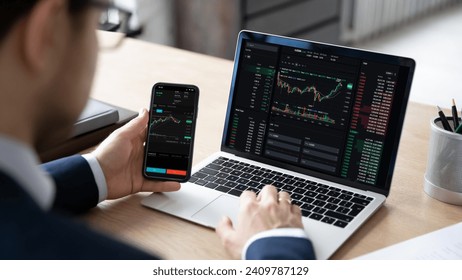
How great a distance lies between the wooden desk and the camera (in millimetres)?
1099

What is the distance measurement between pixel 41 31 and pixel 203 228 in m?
0.55

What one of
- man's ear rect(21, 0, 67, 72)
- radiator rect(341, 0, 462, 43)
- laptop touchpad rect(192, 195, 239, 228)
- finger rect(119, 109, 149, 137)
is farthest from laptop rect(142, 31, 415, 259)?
radiator rect(341, 0, 462, 43)

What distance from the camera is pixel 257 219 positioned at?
1.07 m

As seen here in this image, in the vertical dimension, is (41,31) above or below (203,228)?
above

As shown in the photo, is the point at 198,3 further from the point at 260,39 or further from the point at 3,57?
the point at 3,57

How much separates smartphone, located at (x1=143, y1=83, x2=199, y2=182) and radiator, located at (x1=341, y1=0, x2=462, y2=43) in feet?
11.2

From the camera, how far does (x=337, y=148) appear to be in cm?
127

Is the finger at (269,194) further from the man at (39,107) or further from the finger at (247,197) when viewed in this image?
the man at (39,107)

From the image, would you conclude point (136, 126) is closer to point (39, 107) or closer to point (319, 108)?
point (319, 108)

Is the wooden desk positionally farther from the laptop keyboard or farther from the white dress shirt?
the white dress shirt

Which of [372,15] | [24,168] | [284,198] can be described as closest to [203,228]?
[284,198]

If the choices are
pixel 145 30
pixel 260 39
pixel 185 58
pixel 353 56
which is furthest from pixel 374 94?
pixel 145 30

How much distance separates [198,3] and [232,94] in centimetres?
254

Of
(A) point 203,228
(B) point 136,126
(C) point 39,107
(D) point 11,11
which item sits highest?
(D) point 11,11
